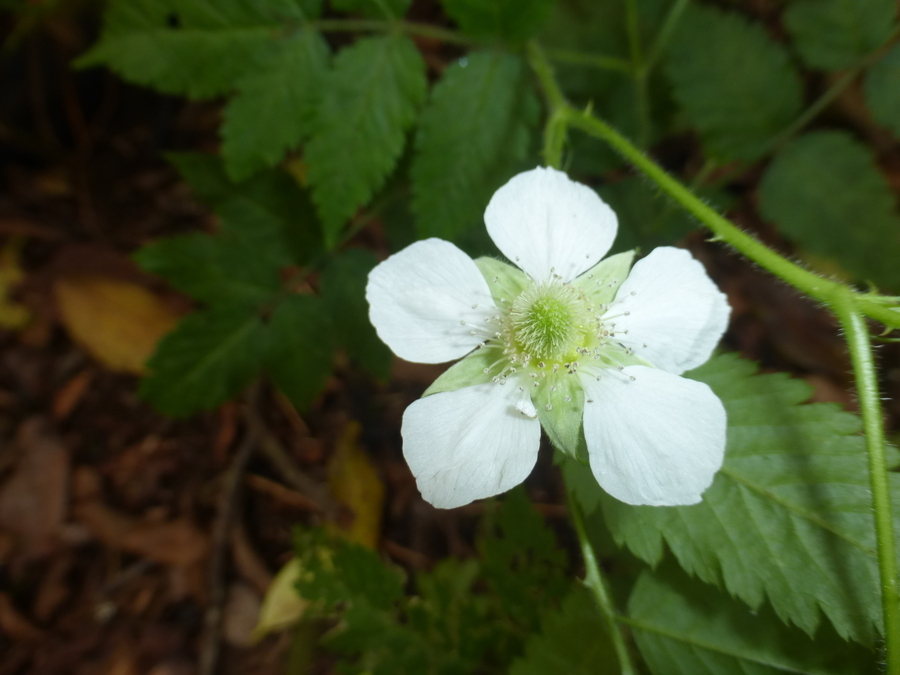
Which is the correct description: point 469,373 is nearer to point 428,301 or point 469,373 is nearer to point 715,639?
point 428,301

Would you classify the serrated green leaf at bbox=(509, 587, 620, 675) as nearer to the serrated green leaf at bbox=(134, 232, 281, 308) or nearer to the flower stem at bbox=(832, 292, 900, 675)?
the flower stem at bbox=(832, 292, 900, 675)

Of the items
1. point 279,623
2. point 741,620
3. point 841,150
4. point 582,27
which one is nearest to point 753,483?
point 741,620

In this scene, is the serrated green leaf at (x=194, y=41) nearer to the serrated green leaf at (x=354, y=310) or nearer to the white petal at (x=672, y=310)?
the serrated green leaf at (x=354, y=310)

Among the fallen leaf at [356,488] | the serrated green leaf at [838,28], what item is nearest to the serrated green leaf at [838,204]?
the serrated green leaf at [838,28]

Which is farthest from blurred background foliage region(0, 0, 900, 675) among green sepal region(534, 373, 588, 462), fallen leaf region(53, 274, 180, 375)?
fallen leaf region(53, 274, 180, 375)

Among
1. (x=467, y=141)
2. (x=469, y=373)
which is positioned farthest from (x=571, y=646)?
(x=467, y=141)

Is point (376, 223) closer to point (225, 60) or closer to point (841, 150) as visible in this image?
point (225, 60)
